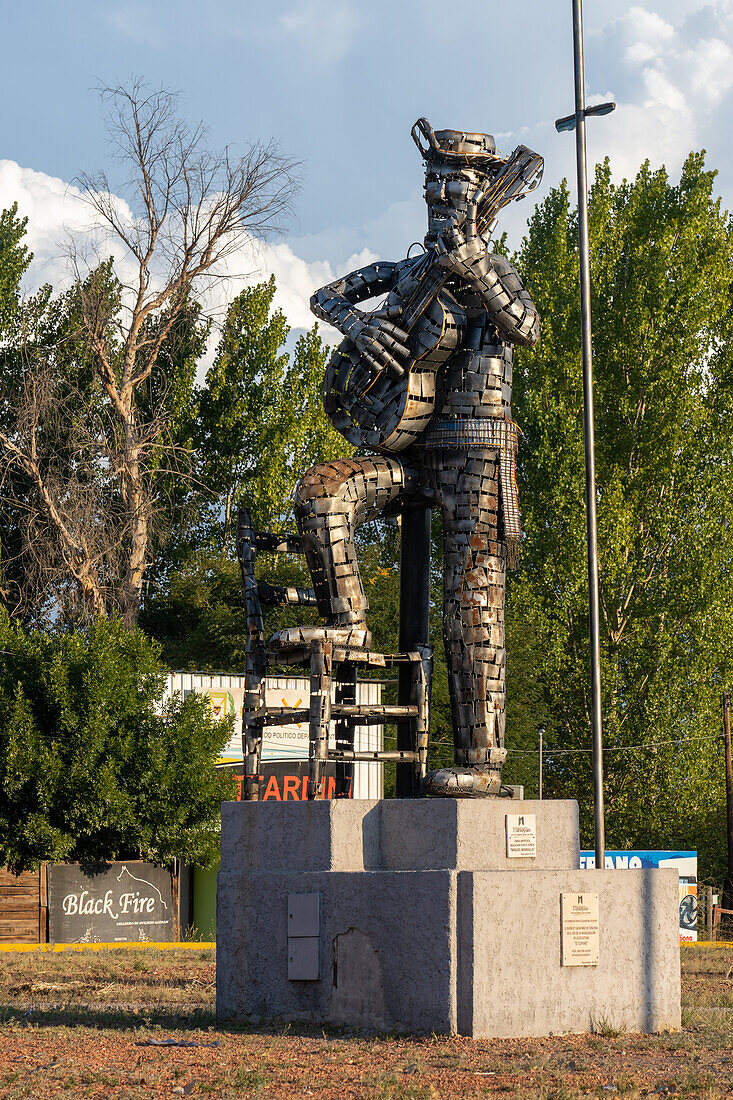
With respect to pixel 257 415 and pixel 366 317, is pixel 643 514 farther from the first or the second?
pixel 366 317

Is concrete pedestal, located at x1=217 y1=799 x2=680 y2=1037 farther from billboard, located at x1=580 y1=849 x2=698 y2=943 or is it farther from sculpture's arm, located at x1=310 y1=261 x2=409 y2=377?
billboard, located at x1=580 y1=849 x2=698 y2=943

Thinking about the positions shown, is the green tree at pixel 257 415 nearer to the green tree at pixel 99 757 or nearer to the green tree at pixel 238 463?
the green tree at pixel 238 463

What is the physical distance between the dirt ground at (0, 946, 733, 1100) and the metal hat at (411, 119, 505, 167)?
577 centimetres

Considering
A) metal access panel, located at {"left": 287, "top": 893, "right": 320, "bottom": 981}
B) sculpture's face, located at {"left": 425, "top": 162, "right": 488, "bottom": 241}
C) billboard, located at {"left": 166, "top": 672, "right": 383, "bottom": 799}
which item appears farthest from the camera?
billboard, located at {"left": 166, "top": 672, "right": 383, "bottom": 799}

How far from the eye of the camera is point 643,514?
2914 cm

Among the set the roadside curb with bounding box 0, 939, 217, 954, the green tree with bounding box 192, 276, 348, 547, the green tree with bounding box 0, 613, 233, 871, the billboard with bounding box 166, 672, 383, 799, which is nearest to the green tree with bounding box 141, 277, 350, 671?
the green tree with bounding box 192, 276, 348, 547

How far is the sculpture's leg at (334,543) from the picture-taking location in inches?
351

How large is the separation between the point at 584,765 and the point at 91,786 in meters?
12.9

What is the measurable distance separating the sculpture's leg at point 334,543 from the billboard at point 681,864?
47.0ft

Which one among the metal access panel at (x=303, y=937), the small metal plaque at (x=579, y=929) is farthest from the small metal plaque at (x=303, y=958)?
the small metal plaque at (x=579, y=929)

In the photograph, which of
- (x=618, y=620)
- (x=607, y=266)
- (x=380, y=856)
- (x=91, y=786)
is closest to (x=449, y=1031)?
(x=380, y=856)

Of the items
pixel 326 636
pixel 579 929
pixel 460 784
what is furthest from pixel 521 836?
pixel 326 636

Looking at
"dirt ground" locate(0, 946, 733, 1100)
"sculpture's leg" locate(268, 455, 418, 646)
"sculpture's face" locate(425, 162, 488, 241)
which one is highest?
"sculpture's face" locate(425, 162, 488, 241)

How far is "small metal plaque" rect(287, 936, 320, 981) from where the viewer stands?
27.1 feet
